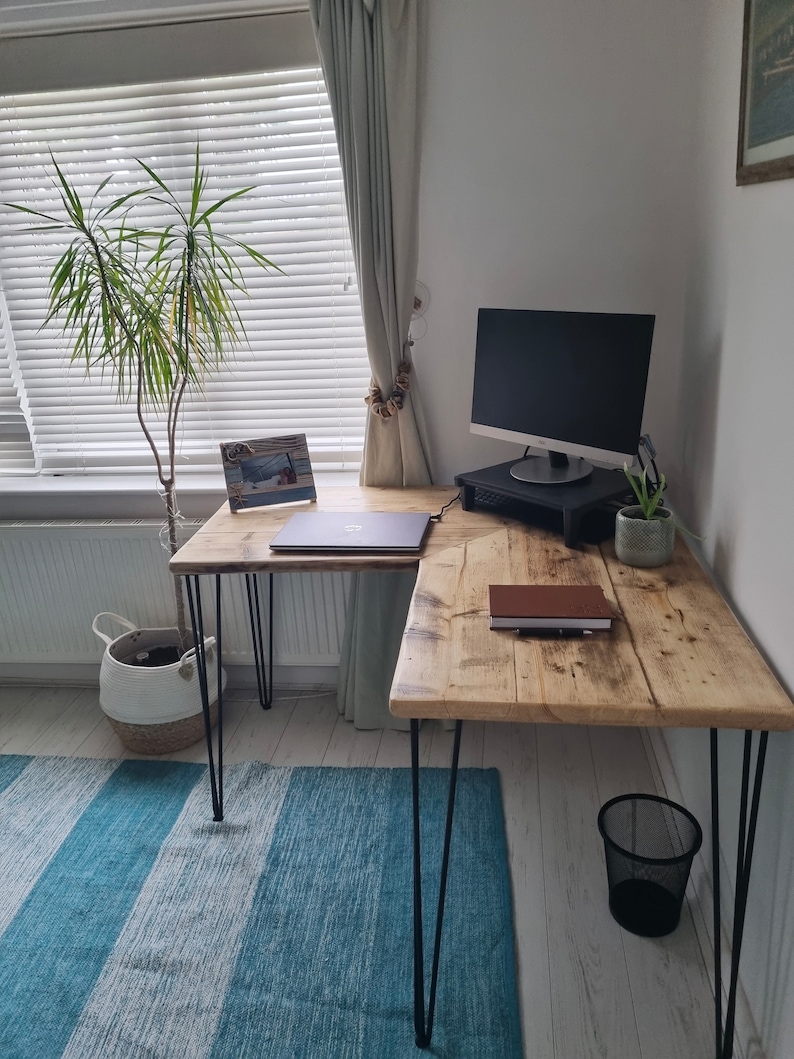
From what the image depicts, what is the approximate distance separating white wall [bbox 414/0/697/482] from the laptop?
0.62 metres

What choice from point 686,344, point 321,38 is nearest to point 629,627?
point 686,344

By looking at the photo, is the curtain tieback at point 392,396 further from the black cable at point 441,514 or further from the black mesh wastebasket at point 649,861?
the black mesh wastebasket at point 649,861

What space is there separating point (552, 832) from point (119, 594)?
1.63 meters

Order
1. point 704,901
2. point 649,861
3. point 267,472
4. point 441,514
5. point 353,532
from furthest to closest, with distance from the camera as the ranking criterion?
point 267,472, point 441,514, point 353,532, point 704,901, point 649,861

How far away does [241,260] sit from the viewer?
2.49 m

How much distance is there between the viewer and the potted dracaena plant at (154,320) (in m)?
2.14

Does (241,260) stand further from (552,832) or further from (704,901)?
(704,901)

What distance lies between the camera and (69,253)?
2121mm

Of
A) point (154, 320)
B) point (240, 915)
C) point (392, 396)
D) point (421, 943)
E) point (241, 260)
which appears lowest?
point (240, 915)

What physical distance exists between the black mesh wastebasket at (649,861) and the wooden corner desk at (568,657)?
0.18m

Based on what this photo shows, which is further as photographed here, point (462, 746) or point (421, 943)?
point (462, 746)

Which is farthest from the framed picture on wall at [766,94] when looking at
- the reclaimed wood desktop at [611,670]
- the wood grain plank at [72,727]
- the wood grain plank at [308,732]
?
the wood grain plank at [72,727]

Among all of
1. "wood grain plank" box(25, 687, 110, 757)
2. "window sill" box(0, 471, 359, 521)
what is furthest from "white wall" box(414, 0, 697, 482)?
"wood grain plank" box(25, 687, 110, 757)

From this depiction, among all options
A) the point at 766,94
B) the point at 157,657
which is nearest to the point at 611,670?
the point at 766,94
